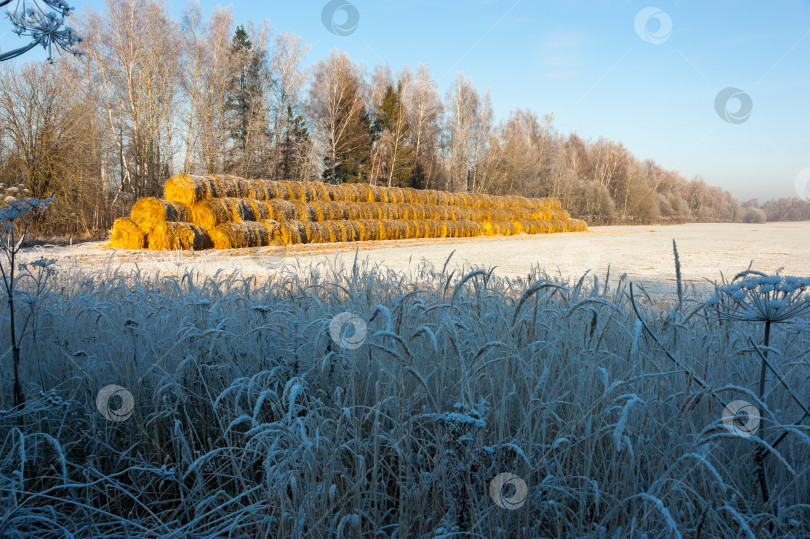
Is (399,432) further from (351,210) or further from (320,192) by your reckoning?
(320,192)

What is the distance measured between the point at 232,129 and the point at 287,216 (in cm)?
1373

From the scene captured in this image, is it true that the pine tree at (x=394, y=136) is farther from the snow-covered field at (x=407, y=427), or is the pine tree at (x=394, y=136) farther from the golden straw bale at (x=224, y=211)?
the snow-covered field at (x=407, y=427)

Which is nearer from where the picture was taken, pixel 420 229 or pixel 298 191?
pixel 298 191

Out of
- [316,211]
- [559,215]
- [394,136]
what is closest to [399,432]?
[316,211]

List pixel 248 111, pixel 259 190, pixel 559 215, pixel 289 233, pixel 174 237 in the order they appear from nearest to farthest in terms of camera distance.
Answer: pixel 174 237 < pixel 289 233 < pixel 259 190 < pixel 559 215 < pixel 248 111

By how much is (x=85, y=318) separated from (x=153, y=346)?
30.4 inches

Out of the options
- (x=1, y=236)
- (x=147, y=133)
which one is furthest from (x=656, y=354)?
(x=147, y=133)

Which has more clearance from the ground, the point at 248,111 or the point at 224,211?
the point at 248,111

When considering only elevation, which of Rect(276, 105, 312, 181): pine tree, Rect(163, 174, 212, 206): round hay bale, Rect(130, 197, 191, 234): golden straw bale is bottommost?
Rect(130, 197, 191, 234): golden straw bale

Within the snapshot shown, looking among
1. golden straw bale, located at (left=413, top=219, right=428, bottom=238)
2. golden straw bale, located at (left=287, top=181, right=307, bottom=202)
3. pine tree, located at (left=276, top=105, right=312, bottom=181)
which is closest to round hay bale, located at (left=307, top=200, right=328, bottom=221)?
golden straw bale, located at (left=287, top=181, right=307, bottom=202)

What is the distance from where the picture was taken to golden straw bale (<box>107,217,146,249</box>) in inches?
306

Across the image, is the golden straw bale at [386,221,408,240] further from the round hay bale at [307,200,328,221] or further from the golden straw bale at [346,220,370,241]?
the round hay bale at [307,200,328,221]

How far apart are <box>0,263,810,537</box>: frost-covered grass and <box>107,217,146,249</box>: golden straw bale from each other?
6255 millimetres

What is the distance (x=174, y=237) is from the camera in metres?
7.68
